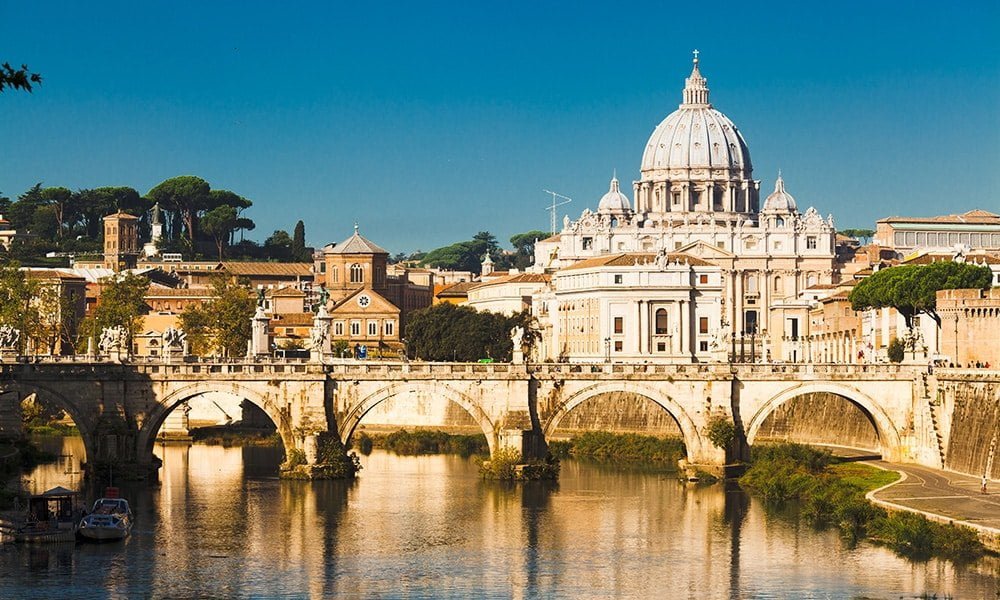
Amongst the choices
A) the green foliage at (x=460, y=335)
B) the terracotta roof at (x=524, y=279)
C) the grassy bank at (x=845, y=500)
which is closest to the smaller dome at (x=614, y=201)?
the terracotta roof at (x=524, y=279)

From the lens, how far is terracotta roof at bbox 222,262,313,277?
169500 millimetres

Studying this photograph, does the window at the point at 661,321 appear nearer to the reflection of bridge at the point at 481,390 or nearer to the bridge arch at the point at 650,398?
the reflection of bridge at the point at 481,390

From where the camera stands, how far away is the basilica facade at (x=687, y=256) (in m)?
132

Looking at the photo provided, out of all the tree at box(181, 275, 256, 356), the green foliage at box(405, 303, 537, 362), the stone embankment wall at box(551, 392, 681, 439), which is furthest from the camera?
the green foliage at box(405, 303, 537, 362)

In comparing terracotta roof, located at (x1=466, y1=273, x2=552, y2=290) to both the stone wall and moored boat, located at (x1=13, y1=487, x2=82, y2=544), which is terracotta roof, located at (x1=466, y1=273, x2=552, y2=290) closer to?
the stone wall

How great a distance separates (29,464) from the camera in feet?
266

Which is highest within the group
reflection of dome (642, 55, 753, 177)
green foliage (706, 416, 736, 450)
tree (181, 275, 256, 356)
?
reflection of dome (642, 55, 753, 177)

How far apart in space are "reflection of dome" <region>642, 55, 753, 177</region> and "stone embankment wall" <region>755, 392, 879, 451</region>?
105m

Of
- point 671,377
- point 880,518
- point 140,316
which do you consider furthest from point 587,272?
point 880,518

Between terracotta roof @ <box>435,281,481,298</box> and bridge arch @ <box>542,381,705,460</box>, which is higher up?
terracotta roof @ <box>435,281,481,298</box>

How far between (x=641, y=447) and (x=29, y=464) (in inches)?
996

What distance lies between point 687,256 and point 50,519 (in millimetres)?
84980

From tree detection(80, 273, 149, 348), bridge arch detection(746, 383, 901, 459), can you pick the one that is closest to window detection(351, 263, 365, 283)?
tree detection(80, 273, 149, 348)

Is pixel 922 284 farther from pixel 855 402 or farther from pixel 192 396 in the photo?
pixel 192 396
